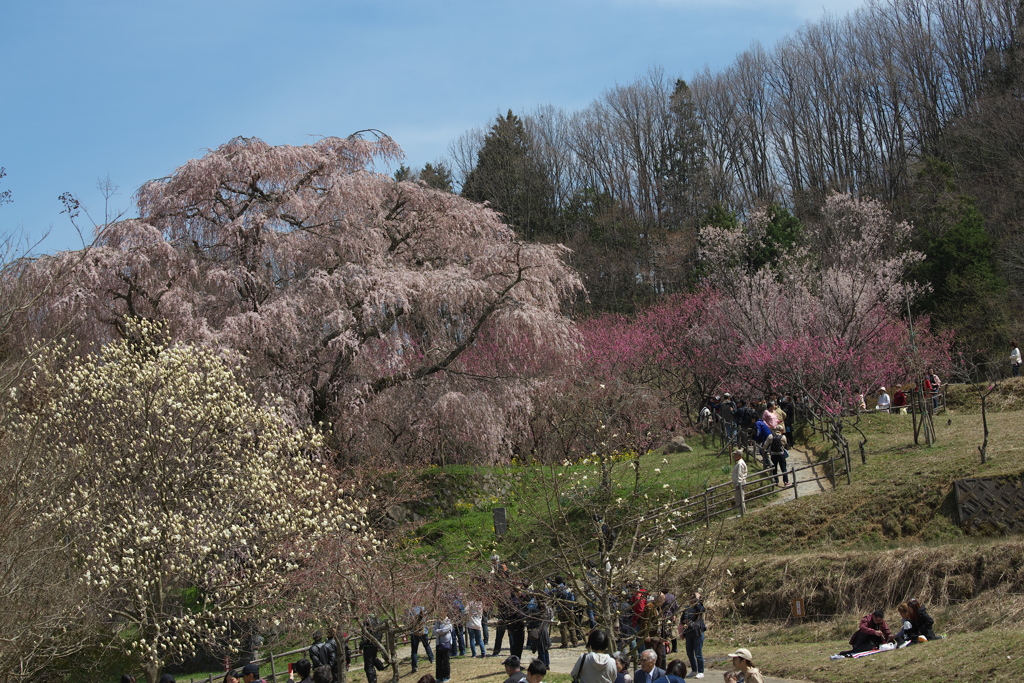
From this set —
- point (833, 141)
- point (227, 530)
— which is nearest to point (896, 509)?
point (227, 530)

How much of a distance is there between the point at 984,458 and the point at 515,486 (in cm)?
1223

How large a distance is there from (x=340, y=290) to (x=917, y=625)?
14231 millimetres

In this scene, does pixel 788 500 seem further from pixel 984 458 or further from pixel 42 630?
pixel 42 630

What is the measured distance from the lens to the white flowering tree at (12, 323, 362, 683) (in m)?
15.6

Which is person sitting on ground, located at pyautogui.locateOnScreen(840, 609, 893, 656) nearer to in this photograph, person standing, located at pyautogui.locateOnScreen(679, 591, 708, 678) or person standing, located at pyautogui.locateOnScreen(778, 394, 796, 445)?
person standing, located at pyautogui.locateOnScreen(679, 591, 708, 678)

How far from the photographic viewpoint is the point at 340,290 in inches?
877

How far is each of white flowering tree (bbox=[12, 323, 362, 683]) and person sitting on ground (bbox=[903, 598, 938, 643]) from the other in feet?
31.9

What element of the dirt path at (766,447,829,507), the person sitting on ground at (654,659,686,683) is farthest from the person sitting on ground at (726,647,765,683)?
the dirt path at (766,447,829,507)

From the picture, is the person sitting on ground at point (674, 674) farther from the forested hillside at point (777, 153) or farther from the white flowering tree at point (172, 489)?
the forested hillside at point (777, 153)

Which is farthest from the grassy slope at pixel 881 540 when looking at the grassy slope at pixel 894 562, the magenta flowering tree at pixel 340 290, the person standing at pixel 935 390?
the magenta flowering tree at pixel 340 290

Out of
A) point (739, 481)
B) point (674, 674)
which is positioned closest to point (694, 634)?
point (674, 674)

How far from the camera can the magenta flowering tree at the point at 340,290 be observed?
2159cm

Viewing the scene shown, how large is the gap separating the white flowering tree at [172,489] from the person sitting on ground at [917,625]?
9.72 meters

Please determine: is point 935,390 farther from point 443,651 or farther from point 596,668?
point 596,668
